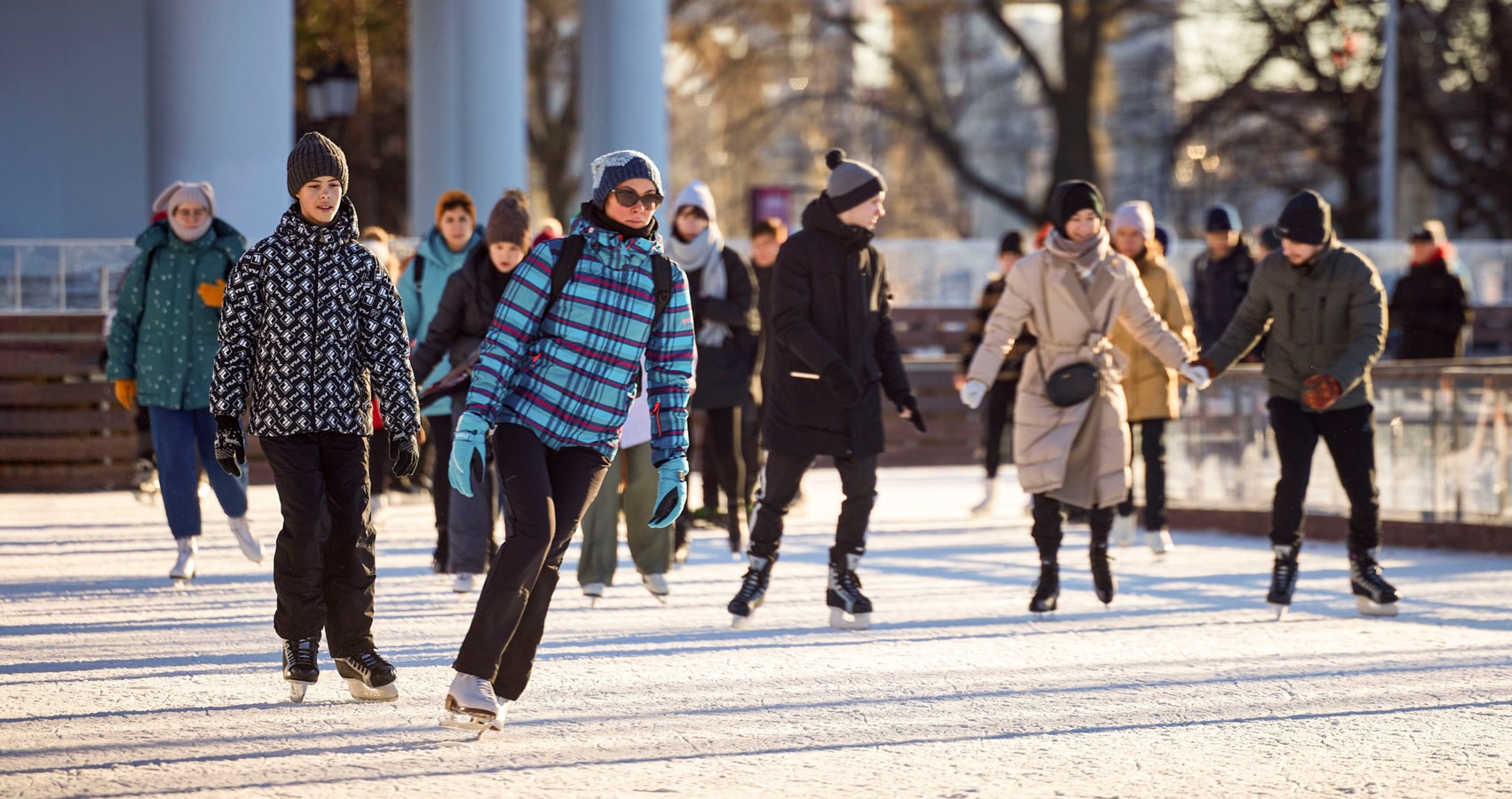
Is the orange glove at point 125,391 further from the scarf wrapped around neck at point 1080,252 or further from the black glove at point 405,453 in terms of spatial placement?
the scarf wrapped around neck at point 1080,252

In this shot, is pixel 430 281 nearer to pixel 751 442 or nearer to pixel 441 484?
pixel 441 484

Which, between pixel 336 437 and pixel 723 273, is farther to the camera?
pixel 723 273

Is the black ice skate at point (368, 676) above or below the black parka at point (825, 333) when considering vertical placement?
below

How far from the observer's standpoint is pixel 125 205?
873 inches

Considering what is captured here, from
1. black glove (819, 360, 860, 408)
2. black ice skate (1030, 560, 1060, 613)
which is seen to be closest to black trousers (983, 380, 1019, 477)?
black ice skate (1030, 560, 1060, 613)

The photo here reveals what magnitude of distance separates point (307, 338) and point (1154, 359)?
6.73 metres

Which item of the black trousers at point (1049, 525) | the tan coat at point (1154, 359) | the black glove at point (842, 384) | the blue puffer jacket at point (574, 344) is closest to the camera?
the blue puffer jacket at point (574, 344)

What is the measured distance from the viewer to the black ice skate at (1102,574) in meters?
9.69

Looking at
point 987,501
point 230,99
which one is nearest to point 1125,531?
point 987,501

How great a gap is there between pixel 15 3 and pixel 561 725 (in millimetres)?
17042

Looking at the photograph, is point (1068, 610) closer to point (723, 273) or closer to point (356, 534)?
point (723, 273)

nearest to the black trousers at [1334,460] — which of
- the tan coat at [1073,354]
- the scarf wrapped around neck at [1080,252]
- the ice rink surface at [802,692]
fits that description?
the ice rink surface at [802,692]

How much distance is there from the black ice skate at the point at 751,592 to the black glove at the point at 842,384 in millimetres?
787

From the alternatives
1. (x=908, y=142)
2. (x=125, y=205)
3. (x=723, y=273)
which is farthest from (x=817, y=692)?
(x=908, y=142)
